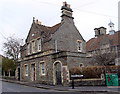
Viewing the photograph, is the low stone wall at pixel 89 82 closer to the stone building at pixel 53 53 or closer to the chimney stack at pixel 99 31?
the stone building at pixel 53 53

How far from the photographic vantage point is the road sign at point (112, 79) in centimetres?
1461

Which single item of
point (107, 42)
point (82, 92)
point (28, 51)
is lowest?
point (82, 92)

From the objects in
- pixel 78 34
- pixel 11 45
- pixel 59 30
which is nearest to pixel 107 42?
pixel 78 34

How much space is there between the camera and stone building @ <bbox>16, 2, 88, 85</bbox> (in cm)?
1762

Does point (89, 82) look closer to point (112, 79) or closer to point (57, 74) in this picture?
point (112, 79)

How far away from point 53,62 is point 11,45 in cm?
1554

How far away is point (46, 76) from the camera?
62.6ft

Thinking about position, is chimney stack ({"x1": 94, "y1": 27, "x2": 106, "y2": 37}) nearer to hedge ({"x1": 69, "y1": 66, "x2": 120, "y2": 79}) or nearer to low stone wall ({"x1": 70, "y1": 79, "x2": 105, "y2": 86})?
hedge ({"x1": 69, "y1": 66, "x2": 120, "y2": 79})

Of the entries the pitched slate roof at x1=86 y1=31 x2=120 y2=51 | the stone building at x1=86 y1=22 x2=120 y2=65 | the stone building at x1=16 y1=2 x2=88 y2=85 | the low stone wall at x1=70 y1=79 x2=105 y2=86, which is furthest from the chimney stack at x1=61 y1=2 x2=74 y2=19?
the pitched slate roof at x1=86 y1=31 x2=120 y2=51

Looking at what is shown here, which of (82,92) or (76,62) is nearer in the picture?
(82,92)

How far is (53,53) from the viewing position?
18.6 m

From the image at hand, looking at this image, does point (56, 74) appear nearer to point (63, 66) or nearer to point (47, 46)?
point (63, 66)

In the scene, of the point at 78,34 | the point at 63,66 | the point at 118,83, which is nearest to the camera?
the point at 118,83

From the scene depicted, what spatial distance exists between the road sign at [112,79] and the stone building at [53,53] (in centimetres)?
425
